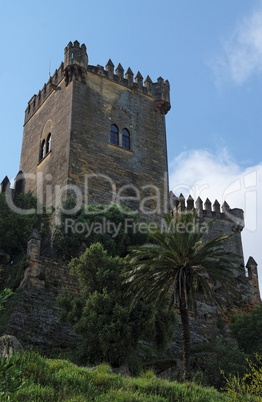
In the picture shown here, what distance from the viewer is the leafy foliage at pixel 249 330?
24.3m

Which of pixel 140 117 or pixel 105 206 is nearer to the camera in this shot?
pixel 105 206

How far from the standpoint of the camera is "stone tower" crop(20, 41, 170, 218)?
3167cm

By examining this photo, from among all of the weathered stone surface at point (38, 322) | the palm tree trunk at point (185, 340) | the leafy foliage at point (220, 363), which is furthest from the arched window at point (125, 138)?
the palm tree trunk at point (185, 340)

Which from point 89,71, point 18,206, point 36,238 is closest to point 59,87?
point 89,71

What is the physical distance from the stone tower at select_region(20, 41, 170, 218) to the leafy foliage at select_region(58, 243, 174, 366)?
1049cm

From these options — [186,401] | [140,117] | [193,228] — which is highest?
[140,117]

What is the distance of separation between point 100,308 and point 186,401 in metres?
4.92

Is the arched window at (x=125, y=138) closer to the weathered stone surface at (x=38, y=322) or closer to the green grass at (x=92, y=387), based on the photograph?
the weathered stone surface at (x=38, y=322)

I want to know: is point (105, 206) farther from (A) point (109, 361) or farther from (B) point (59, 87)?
(A) point (109, 361)

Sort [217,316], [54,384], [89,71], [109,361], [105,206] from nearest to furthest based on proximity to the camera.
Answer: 1. [54,384]
2. [109,361]
3. [217,316]
4. [105,206]
5. [89,71]

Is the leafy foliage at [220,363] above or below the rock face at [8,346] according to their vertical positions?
below

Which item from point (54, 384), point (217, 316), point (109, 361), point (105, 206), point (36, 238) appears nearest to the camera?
point (54, 384)

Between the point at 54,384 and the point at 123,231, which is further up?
the point at 123,231

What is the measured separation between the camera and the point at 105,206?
29.3m
